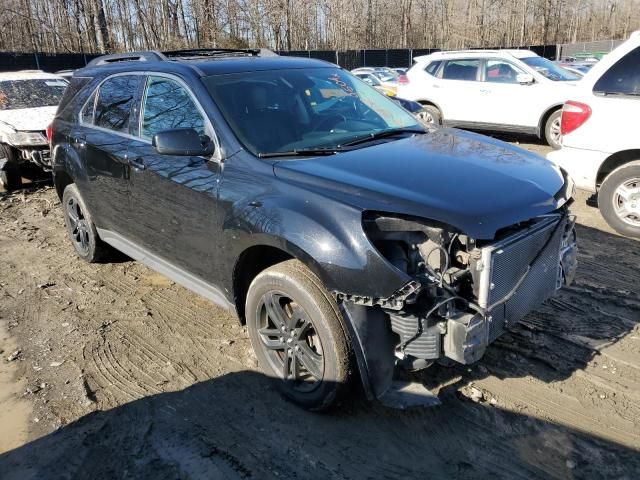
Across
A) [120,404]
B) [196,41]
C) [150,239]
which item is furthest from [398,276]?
[196,41]

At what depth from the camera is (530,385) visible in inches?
132

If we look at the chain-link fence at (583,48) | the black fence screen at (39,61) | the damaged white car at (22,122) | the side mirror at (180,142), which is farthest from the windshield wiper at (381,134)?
the chain-link fence at (583,48)

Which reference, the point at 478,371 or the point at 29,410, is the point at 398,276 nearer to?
the point at 478,371

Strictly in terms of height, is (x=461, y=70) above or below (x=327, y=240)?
above

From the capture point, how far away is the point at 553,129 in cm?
1032

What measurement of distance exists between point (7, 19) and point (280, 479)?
3446cm

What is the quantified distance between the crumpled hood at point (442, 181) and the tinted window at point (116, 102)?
180 centimetres

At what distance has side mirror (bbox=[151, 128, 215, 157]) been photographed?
3.27 m

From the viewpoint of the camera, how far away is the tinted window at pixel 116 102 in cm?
429

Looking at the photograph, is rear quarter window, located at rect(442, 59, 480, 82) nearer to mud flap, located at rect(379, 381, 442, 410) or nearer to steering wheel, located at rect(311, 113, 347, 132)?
steering wheel, located at rect(311, 113, 347, 132)

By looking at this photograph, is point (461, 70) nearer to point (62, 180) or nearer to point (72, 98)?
point (72, 98)

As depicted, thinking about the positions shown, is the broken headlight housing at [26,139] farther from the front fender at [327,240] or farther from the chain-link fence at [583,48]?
the chain-link fence at [583,48]

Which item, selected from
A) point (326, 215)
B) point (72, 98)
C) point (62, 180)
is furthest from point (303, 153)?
point (62, 180)

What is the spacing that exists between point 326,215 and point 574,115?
4299 millimetres
